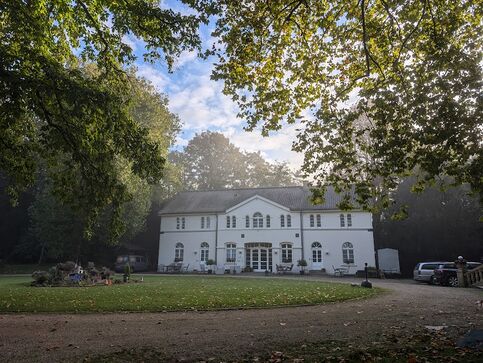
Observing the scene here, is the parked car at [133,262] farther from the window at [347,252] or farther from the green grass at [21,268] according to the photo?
the window at [347,252]

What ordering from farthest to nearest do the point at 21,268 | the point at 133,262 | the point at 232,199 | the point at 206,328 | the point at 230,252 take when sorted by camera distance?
the point at 232,199
the point at 133,262
the point at 230,252
the point at 21,268
the point at 206,328

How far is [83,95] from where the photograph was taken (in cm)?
941

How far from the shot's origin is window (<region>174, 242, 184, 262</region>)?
44.2m

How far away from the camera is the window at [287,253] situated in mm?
40381

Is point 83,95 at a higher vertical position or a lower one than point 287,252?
higher

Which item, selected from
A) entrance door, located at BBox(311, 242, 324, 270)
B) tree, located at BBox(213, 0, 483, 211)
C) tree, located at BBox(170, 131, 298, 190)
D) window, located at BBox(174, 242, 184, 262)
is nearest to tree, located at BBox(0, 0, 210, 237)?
tree, located at BBox(213, 0, 483, 211)

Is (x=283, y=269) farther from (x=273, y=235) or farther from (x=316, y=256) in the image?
(x=273, y=235)

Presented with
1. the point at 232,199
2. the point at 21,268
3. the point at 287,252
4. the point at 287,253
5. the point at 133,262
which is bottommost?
the point at 21,268

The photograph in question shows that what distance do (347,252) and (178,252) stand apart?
19.0 m

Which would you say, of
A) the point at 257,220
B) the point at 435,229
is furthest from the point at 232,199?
the point at 435,229

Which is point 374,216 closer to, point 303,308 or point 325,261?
point 325,261

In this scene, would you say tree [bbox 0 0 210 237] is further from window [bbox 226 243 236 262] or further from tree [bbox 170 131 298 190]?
tree [bbox 170 131 298 190]

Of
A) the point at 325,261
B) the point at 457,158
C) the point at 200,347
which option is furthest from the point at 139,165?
the point at 325,261

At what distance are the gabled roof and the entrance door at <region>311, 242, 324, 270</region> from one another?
390 centimetres
